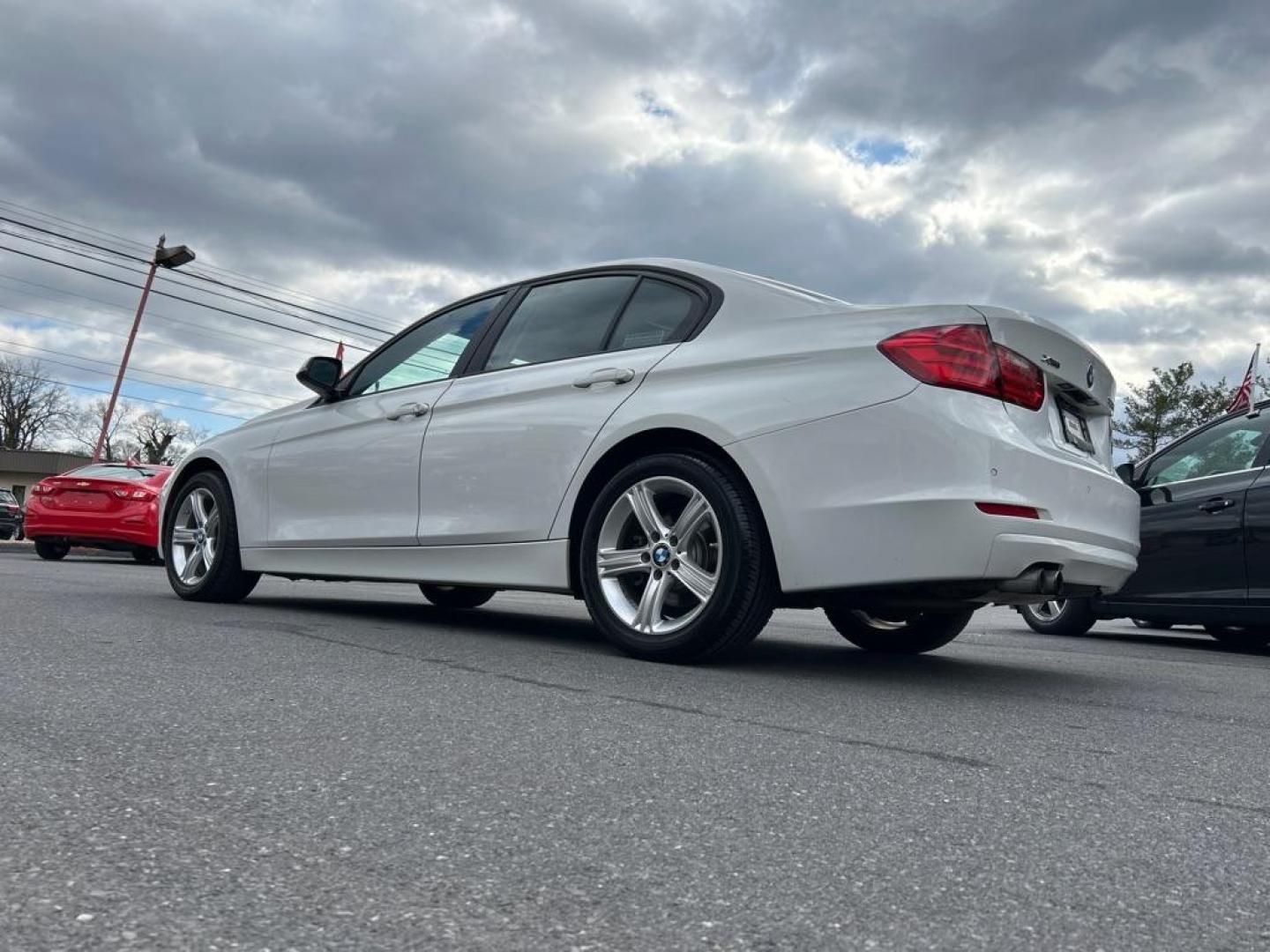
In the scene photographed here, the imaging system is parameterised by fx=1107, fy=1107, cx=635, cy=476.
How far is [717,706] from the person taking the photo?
3.18 meters

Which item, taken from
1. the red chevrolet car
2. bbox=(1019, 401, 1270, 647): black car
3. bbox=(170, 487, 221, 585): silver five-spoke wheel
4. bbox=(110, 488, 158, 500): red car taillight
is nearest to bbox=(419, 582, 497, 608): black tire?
bbox=(170, 487, 221, 585): silver five-spoke wheel

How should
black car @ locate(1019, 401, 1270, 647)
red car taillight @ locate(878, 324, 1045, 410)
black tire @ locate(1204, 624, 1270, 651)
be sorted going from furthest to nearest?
black tire @ locate(1204, 624, 1270, 651) → black car @ locate(1019, 401, 1270, 647) → red car taillight @ locate(878, 324, 1045, 410)

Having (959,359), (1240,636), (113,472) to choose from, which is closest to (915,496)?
(959,359)

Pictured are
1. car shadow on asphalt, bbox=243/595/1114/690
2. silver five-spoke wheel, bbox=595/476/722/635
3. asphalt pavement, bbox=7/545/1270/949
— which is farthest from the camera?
car shadow on asphalt, bbox=243/595/1114/690

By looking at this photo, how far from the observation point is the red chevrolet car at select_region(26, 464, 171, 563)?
13.5 metres

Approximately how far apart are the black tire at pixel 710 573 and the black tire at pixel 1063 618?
4656 millimetres

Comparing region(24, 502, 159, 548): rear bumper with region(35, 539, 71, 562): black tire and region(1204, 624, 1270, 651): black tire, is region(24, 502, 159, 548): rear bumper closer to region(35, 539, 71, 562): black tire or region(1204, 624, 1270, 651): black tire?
region(35, 539, 71, 562): black tire

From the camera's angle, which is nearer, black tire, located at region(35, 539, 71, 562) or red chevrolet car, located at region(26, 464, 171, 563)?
red chevrolet car, located at region(26, 464, 171, 563)

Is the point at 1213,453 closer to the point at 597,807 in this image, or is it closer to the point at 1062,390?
the point at 1062,390

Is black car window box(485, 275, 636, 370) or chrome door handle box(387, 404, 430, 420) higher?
black car window box(485, 275, 636, 370)

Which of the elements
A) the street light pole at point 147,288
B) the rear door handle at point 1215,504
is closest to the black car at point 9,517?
the street light pole at point 147,288

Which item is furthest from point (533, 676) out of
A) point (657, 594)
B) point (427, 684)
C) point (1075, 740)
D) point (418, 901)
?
point (418, 901)

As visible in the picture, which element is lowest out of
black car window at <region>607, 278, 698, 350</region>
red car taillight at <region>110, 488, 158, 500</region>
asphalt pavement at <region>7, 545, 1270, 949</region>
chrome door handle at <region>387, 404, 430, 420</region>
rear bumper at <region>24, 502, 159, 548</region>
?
asphalt pavement at <region>7, 545, 1270, 949</region>

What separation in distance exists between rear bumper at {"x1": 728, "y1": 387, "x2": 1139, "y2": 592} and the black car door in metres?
3.25
